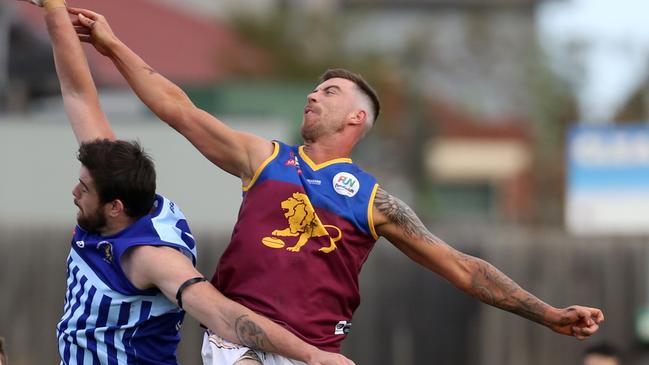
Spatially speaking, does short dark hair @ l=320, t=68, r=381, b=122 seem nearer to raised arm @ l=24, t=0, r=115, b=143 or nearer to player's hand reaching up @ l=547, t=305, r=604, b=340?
raised arm @ l=24, t=0, r=115, b=143

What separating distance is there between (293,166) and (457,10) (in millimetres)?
59146

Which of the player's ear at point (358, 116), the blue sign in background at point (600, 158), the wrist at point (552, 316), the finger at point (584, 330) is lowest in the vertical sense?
the finger at point (584, 330)

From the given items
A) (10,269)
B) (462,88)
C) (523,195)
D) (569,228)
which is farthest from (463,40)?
(10,269)

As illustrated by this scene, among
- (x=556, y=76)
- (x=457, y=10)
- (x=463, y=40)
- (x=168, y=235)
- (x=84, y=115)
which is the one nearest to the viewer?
(x=168, y=235)

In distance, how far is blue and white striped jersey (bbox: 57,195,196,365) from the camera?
5758 mm

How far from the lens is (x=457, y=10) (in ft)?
211

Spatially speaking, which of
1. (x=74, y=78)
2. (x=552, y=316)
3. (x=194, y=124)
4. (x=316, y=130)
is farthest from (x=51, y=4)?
(x=552, y=316)

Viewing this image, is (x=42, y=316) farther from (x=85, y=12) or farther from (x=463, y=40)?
(x=463, y=40)

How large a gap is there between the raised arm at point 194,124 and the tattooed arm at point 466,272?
2.04ft

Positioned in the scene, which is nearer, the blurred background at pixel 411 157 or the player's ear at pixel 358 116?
the player's ear at pixel 358 116

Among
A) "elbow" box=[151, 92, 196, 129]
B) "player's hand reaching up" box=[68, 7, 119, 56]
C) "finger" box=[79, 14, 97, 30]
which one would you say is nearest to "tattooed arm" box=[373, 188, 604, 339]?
"elbow" box=[151, 92, 196, 129]

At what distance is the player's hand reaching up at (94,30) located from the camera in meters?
6.26

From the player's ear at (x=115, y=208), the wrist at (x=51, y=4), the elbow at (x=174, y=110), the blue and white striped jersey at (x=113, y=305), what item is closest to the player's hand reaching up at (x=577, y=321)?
the blue and white striped jersey at (x=113, y=305)

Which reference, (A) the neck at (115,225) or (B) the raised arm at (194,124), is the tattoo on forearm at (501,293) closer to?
(B) the raised arm at (194,124)
